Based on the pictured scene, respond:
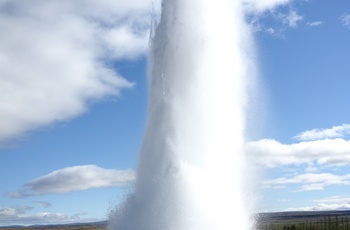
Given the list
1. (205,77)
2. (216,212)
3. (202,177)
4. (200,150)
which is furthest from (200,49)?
(216,212)

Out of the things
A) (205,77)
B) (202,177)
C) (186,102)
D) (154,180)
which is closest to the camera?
(154,180)

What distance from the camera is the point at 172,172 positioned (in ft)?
78.7

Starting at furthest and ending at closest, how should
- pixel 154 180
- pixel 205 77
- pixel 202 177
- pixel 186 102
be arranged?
1. pixel 205 77
2. pixel 186 102
3. pixel 202 177
4. pixel 154 180

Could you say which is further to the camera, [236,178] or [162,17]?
[162,17]

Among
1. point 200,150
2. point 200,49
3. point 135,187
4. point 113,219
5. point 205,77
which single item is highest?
point 200,49

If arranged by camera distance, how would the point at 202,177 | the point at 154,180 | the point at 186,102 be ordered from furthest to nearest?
the point at 186,102, the point at 202,177, the point at 154,180

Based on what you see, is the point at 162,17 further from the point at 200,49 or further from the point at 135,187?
the point at 135,187

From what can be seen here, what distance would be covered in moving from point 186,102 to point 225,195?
19.6 feet

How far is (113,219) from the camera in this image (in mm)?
24578

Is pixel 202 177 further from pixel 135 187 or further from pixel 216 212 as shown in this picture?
pixel 135 187

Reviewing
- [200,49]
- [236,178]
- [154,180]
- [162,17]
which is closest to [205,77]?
[200,49]

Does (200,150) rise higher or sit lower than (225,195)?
higher

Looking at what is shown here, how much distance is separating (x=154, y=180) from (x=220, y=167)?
15.7 ft

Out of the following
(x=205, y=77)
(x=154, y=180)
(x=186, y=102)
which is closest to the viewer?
(x=154, y=180)
